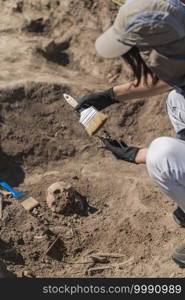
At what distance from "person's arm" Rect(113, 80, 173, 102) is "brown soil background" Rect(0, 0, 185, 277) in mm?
858

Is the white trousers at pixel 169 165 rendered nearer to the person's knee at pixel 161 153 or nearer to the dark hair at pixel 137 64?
the person's knee at pixel 161 153

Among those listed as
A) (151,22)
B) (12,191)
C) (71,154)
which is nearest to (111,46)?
(151,22)

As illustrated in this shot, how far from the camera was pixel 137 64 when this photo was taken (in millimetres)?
3279

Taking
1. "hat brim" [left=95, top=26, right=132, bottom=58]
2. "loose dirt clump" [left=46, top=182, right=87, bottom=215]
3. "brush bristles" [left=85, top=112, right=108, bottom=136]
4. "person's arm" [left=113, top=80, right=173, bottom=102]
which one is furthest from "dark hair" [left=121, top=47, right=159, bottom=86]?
"loose dirt clump" [left=46, top=182, right=87, bottom=215]

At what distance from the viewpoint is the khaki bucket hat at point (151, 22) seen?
2961 millimetres

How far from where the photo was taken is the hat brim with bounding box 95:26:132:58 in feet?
10.4

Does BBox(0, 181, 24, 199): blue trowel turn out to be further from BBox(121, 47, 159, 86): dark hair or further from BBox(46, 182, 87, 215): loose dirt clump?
BBox(121, 47, 159, 86): dark hair

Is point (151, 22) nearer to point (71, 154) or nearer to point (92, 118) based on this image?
point (92, 118)

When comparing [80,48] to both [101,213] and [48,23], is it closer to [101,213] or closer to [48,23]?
[48,23]

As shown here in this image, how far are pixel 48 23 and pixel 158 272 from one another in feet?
10.3

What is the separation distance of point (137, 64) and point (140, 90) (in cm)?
52

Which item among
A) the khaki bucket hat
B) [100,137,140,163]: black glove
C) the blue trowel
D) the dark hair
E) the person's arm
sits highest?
the khaki bucket hat

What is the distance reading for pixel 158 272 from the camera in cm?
371

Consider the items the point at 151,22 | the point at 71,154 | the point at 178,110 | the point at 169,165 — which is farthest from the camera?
the point at 71,154
